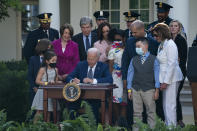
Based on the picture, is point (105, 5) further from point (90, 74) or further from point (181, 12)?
point (90, 74)

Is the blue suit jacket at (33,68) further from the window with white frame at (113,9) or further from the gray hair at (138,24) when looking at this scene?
the window with white frame at (113,9)

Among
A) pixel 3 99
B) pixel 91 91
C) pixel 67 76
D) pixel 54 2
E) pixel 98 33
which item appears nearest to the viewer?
pixel 91 91

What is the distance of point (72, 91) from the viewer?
22.7ft

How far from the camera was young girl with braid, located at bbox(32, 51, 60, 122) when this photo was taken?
7.44 m

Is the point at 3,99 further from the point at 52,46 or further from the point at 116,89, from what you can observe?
the point at 116,89

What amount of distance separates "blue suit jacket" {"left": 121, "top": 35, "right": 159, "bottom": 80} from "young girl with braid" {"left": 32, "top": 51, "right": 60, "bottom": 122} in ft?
3.50

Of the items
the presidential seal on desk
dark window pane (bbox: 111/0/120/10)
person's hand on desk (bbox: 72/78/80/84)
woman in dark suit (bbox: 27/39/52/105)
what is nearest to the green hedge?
woman in dark suit (bbox: 27/39/52/105)

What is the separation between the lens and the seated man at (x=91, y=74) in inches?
287

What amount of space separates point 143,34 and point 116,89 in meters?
1.04

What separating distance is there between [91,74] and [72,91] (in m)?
0.62

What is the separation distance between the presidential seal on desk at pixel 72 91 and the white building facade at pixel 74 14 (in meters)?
5.74

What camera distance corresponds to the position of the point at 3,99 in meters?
8.87

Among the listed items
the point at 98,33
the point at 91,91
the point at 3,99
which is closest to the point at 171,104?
the point at 91,91

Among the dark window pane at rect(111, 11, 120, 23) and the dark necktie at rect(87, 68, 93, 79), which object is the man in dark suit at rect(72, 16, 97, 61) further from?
the dark window pane at rect(111, 11, 120, 23)
